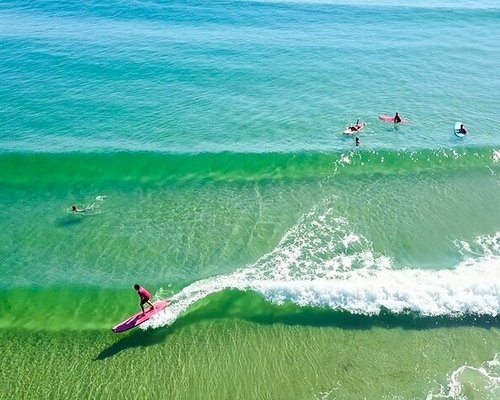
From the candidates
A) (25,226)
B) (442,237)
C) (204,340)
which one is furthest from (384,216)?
(25,226)

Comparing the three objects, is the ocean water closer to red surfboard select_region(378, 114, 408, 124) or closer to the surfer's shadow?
the surfer's shadow

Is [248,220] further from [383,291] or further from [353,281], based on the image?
[383,291]

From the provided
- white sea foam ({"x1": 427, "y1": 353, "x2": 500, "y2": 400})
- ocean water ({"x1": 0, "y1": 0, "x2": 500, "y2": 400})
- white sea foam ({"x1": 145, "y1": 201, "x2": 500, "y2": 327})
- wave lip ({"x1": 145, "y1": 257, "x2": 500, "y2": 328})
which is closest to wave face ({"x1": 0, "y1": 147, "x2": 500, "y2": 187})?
ocean water ({"x1": 0, "y1": 0, "x2": 500, "y2": 400})

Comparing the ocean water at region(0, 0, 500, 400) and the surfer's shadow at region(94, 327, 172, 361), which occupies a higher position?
the ocean water at region(0, 0, 500, 400)

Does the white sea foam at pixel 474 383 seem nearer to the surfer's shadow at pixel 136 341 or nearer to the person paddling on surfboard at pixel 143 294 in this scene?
the surfer's shadow at pixel 136 341

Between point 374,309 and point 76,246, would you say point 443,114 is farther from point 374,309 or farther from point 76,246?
point 76,246

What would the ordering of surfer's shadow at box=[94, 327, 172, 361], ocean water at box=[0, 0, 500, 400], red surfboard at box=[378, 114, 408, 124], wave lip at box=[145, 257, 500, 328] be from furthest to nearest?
red surfboard at box=[378, 114, 408, 124]
wave lip at box=[145, 257, 500, 328]
surfer's shadow at box=[94, 327, 172, 361]
ocean water at box=[0, 0, 500, 400]

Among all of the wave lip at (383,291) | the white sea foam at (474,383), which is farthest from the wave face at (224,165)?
the white sea foam at (474,383)
